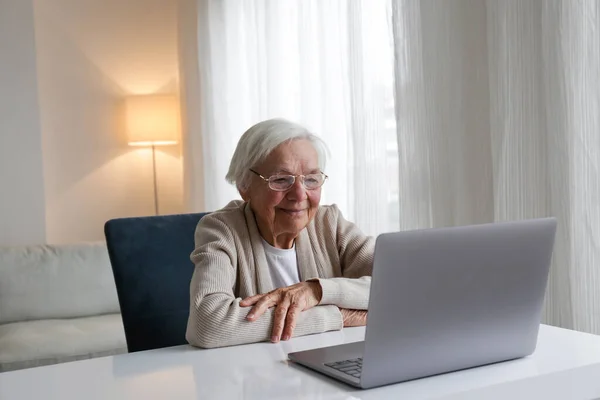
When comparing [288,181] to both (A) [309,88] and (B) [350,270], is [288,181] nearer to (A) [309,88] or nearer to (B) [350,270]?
(B) [350,270]

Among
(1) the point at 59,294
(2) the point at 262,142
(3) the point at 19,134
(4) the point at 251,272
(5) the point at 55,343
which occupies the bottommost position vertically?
(5) the point at 55,343

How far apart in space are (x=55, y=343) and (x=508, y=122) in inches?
90.0

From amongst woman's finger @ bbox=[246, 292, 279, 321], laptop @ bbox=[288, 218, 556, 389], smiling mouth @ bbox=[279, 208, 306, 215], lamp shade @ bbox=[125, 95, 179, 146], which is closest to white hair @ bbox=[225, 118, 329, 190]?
smiling mouth @ bbox=[279, 208, 306, 215]

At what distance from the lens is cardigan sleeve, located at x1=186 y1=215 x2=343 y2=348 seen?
147 centimetres

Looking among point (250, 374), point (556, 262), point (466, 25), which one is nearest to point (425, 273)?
point (250, 374)

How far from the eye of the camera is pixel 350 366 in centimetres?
122

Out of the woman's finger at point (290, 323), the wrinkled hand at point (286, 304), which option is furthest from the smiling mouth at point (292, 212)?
the woman's finger at point (290, 323)

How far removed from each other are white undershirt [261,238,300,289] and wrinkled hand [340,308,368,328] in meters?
0.25

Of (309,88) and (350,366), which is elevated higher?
(309,88)

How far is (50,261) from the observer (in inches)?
153

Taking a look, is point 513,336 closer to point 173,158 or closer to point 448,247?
point 448,247

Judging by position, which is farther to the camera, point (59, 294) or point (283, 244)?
point (59, 294)

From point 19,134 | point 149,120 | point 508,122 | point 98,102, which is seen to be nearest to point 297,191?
point 508,122

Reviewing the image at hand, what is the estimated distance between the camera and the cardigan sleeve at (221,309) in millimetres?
1474
